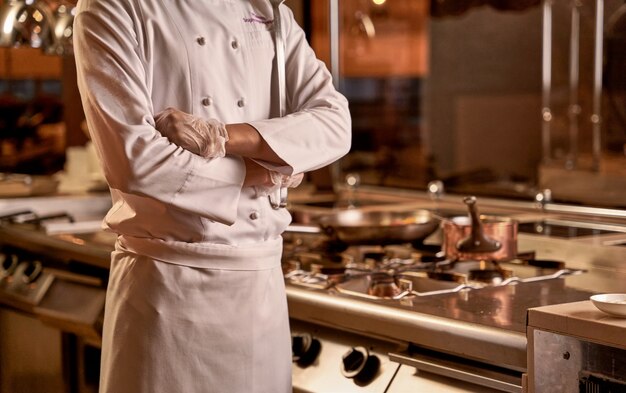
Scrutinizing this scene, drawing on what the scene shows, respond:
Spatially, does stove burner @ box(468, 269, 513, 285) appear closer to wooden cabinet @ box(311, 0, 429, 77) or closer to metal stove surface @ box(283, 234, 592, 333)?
metal stove surface @ box(283, 234, 592, 333)

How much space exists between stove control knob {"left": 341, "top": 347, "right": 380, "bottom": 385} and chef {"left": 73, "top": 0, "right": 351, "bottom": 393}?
15 centimetres

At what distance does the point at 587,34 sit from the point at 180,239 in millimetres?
5834

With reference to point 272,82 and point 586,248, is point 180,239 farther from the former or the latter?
point 586,248

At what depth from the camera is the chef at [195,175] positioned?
1.94 metres

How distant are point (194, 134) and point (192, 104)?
0.46 feet

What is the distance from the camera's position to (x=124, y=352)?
6.93 ft

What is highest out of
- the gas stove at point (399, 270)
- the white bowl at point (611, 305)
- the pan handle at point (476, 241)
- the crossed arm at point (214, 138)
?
the crossed arm at point (214, 138)

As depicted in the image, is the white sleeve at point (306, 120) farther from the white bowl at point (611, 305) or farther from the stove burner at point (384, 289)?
the white bowl at point (611, 305)

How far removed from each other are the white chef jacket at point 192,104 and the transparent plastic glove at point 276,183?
0.02 metres

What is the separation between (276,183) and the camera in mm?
2111

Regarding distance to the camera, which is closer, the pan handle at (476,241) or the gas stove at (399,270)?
the gas stove at (399,270)

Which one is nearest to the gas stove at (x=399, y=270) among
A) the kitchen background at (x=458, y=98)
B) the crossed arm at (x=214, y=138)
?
the crossed arm at (x=214, y=138)

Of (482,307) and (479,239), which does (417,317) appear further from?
(479,239)

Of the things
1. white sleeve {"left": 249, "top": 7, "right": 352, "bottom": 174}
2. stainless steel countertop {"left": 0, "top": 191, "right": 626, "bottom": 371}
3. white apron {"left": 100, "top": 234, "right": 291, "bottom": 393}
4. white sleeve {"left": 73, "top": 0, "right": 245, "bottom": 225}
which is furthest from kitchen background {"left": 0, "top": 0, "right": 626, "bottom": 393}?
white sleeve {"left": 73, "top": 0, "right": 245, "bottom": 225}
